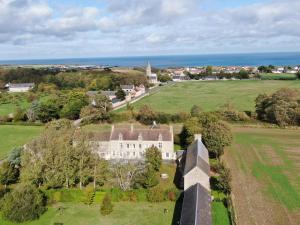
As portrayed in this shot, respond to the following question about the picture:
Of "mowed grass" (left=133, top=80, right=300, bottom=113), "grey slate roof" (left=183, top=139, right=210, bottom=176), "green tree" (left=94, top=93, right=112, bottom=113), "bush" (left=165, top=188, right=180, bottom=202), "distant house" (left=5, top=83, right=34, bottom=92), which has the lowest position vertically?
"distant house" (left=5, top=83, right=34, bottom=92)

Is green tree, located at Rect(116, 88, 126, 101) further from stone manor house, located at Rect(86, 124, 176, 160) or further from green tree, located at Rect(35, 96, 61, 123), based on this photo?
stone manor house, located at Rect(86, 124, 176, 160)

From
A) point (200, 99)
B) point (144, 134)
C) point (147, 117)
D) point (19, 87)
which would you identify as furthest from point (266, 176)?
point (19, 87)

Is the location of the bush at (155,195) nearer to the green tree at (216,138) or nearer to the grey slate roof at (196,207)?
the grey slate roof at (196,207)

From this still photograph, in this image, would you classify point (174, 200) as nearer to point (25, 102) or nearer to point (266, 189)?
point (266, 189)

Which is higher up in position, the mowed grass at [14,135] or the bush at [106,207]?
the bush at [106,207]

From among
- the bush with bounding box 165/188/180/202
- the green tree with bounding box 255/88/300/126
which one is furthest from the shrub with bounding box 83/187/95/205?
the green tree with bounding box 255/88/300/126

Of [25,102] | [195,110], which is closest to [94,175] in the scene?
[195,110]

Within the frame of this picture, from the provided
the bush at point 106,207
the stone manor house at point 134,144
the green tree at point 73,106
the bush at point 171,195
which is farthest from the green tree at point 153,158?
the green tree at point 73,106
